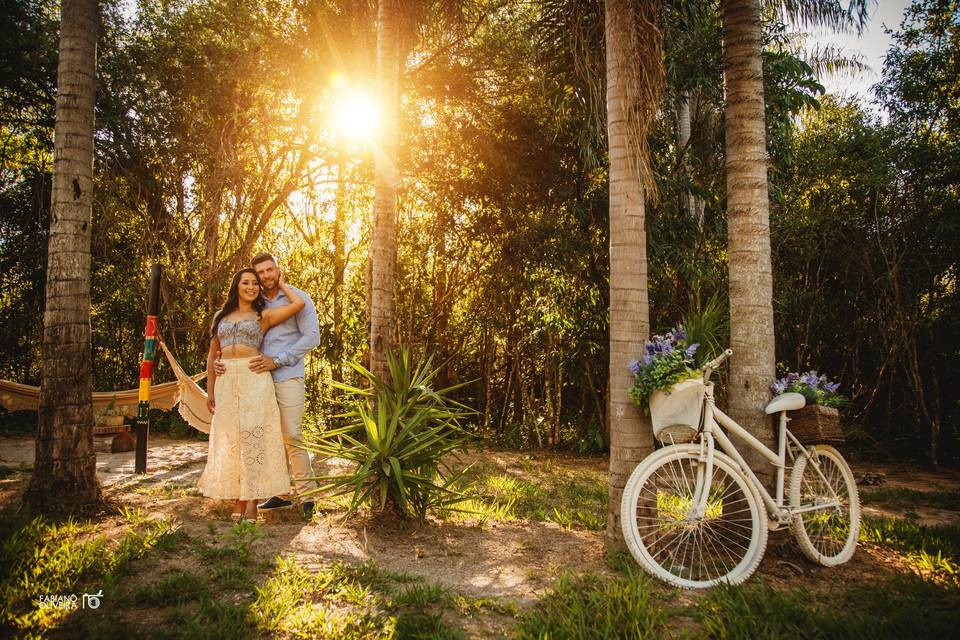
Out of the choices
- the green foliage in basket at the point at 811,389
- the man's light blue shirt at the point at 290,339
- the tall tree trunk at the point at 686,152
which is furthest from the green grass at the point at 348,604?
the tall tree trunk at the point at 686,152

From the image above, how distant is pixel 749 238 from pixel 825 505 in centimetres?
149

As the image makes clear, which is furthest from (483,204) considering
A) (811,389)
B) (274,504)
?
(811,389)

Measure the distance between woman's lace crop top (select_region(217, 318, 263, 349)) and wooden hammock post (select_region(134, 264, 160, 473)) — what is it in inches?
61.8

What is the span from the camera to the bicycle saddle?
2760mm

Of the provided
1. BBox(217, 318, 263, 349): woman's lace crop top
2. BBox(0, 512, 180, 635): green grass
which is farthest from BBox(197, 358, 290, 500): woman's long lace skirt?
BBox(0, 512, 180, 635): green grass

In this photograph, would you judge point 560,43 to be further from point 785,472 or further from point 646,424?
point 785,472

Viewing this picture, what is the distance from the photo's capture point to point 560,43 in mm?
4035

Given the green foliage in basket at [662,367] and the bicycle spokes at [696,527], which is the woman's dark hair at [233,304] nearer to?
the green foliage in basket at [662,367]

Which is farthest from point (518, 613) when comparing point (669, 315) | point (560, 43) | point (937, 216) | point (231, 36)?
point (231, 36)

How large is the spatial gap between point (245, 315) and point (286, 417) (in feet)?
2.39

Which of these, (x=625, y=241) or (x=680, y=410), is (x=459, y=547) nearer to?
(x=680, y=410)

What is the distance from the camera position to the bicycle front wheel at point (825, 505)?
2721 millimetres

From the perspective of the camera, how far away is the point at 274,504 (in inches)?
141

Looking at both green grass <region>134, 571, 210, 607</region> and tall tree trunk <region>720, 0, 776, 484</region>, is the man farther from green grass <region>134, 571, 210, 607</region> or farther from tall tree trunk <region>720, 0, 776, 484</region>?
tall tree trunk <region>720, 0, 776, 484</region>
